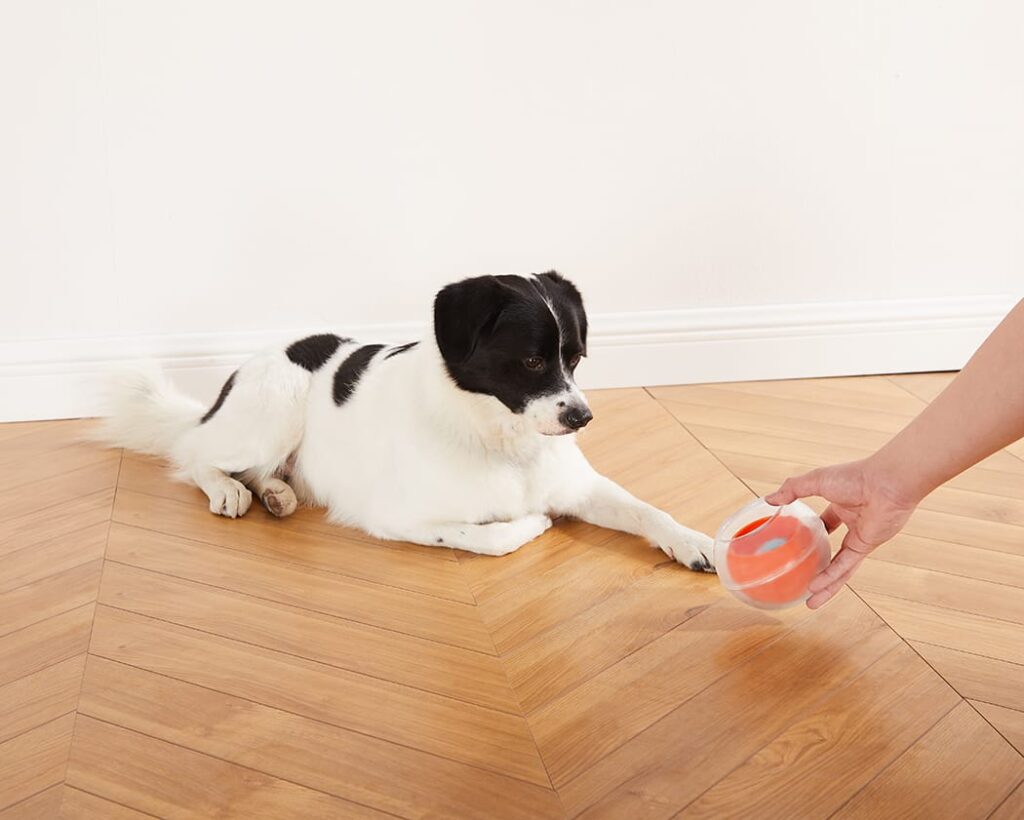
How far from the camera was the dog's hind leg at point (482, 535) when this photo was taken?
2227 millimetres

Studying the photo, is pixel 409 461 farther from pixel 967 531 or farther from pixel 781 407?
pixel 781 407

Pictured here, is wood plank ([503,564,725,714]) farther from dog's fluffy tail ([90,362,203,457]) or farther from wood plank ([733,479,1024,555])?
dog's fluffy tail ([90,362,203,457])

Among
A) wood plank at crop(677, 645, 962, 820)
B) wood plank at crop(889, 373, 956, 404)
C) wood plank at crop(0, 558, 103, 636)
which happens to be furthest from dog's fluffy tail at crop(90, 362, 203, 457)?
wood plank at crop(889, 373, 956, 404)

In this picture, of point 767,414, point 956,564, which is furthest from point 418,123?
point 956,564

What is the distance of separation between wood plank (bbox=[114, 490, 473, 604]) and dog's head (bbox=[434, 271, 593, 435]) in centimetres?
37

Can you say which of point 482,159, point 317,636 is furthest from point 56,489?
point 482,159

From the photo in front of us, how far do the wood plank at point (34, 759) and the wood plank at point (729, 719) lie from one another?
28.5 inches

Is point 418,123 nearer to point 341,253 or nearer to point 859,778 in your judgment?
point 341,253

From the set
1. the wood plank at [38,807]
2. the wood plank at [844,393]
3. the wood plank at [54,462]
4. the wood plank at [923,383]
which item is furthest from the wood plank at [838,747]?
the wood plank at [54,462]

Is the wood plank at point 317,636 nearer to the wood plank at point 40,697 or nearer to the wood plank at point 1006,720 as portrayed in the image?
the wood plank at point 40,697

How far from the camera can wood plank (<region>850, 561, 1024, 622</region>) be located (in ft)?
6.39

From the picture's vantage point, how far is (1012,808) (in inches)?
54.6

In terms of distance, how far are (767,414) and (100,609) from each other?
6.30ft

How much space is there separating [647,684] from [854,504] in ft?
1.44
